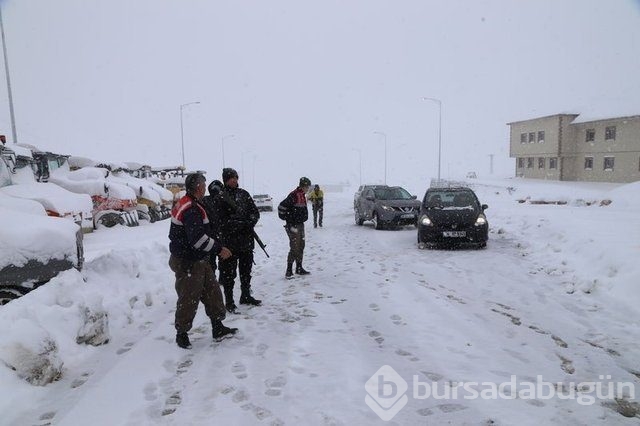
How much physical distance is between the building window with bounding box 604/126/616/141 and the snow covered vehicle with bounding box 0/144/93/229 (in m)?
44.3

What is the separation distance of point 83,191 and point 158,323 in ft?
39.9

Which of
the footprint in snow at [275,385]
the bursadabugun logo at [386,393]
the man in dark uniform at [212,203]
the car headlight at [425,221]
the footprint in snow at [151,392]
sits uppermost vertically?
the man in dark uniform at [212,203]

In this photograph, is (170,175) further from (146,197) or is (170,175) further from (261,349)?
(261,349)

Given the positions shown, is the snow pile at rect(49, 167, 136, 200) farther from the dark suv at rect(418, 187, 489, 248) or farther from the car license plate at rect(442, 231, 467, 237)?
the car license plate at rect(442, 231, 467, 237)

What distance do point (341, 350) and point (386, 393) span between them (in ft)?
3.29

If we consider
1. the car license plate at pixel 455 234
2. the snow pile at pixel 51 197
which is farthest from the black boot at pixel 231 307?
the car license plate at pixel 455 234

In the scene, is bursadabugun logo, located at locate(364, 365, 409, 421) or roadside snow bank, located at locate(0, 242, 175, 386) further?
roadside snow bank, located at locate(0, 242, 175, 386)

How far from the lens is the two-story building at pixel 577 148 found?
37.8 metres

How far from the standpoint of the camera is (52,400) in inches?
144

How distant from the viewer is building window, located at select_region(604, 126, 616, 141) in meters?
39.2

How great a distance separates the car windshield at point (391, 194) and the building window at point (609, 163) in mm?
33050

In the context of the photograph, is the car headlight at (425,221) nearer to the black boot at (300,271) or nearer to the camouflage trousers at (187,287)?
the black boot at (300,271)

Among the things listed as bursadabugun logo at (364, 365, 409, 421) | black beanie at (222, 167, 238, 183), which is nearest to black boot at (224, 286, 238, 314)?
black beanie at (222, 167, 238, 183)

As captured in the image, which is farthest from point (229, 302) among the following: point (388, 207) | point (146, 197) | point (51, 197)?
point (146, 197)
